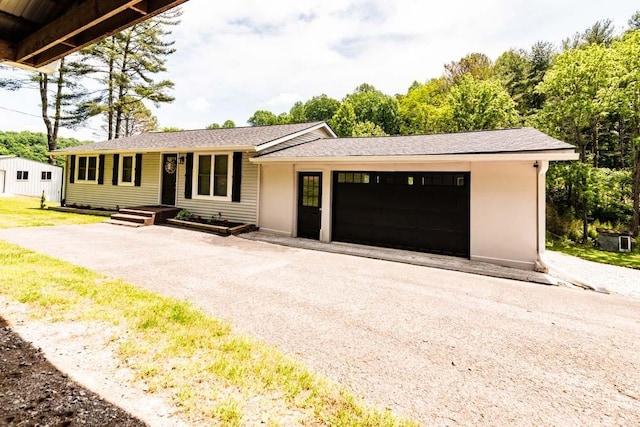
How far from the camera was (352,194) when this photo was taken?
29.1ft

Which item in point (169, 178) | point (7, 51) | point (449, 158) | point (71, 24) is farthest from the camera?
point (169, 178)

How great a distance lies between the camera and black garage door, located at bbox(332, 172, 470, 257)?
7430mm

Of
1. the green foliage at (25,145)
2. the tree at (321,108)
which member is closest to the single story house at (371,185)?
the tree at (321,108)

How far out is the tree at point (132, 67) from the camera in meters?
24.2

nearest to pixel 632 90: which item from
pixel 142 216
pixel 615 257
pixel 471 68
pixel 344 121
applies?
pixel 615 257

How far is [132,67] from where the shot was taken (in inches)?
992

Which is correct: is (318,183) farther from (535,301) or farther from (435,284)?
(535,301)

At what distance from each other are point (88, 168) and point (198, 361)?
16260 mm

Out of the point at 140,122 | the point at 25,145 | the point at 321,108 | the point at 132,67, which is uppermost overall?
the point at 321,108

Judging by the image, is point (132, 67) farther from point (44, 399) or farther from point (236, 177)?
point (44, 399)

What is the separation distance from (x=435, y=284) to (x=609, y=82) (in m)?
16.0

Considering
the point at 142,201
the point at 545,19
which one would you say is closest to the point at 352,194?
the point at 142,201

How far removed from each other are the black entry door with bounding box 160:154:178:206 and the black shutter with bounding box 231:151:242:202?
10.4 feet

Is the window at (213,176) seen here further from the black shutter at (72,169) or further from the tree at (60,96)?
the tree at (60,96)
